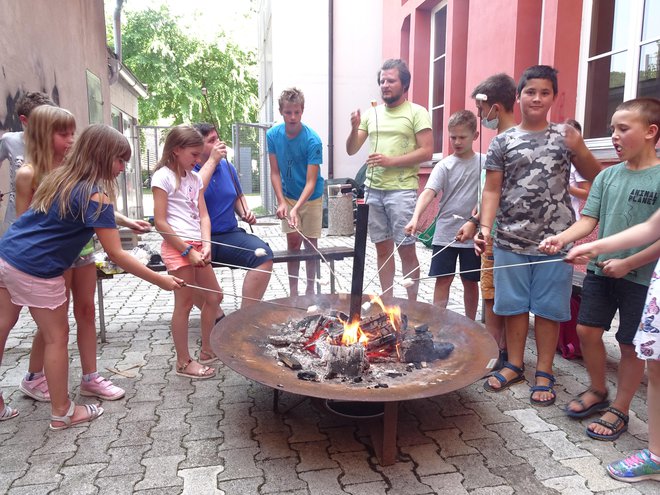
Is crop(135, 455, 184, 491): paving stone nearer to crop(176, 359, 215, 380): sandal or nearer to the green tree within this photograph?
crop(176, 359, 215, 380): sandal

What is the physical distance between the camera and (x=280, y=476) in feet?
8.34

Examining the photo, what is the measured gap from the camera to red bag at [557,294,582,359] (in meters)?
4.09

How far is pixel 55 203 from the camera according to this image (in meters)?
2.78

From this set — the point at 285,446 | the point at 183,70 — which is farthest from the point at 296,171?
the point at 183,70

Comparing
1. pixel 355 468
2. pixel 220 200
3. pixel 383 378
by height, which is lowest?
pixel 355 468

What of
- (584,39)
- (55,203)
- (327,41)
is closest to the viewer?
(55,203)

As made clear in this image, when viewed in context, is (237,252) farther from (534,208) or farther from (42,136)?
(534,208)

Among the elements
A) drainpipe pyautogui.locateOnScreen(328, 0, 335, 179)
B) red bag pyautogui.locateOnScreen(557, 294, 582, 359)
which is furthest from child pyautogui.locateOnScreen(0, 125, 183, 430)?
drainpipe pyautogui.locateOnScreen(328, 0, 335, 179)

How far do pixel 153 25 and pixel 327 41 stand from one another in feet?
51.9

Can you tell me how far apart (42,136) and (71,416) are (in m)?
1.67

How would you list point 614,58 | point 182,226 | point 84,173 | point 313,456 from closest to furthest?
point 313,456, point 84,173, point 182,226, point 614,58

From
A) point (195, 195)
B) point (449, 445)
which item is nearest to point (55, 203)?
point (195, 195)

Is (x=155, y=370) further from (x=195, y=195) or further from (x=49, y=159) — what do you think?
(x=49, y=159)

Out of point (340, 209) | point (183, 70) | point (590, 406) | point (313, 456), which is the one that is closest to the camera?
point (313, 456)
